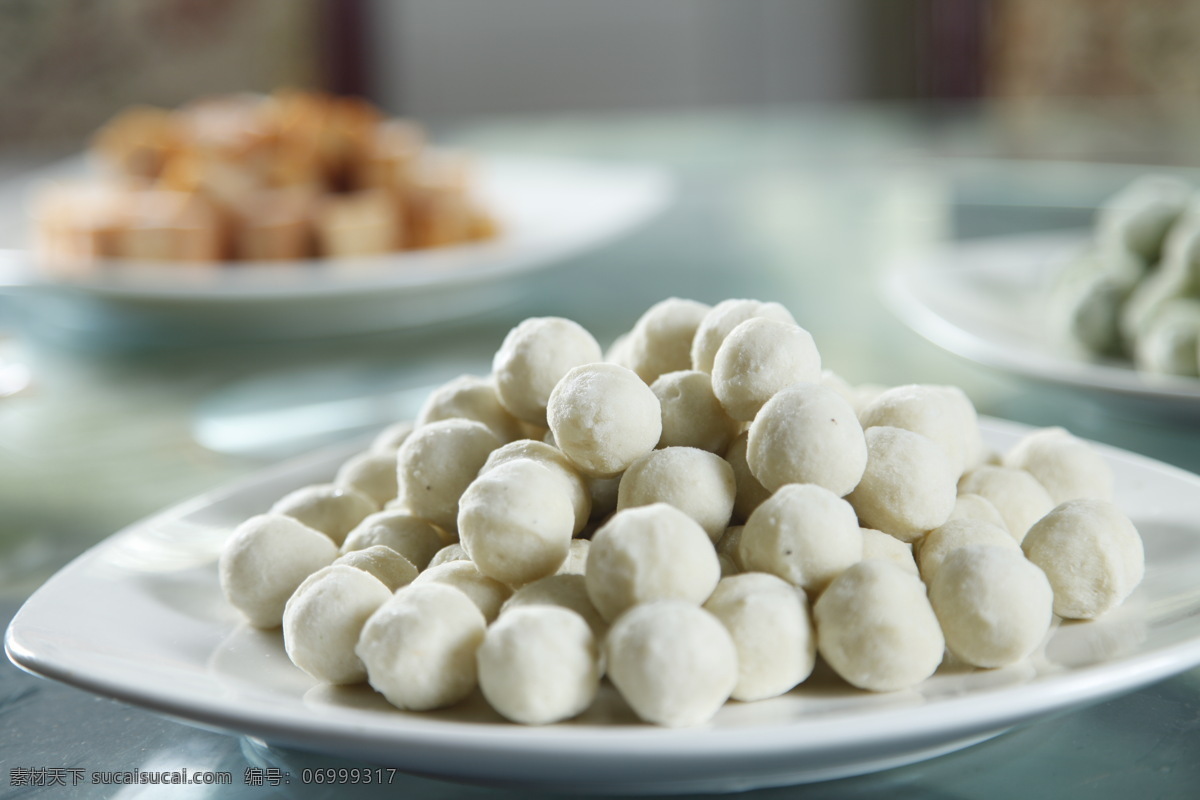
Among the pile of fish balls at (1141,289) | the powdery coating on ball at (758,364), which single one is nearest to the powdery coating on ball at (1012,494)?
the powdery coating on ball at (758,364)

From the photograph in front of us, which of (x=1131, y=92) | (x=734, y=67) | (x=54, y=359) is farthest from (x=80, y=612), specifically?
(x=734, y=67)

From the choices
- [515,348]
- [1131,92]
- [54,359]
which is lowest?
[1131,92]

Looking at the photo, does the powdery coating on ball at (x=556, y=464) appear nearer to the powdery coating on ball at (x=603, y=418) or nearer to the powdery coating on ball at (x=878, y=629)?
the powdery coating on ball at (x=603, y=418)

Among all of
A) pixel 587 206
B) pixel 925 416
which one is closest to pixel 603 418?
pixel 925 416

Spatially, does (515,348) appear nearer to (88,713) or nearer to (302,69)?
(88,713)

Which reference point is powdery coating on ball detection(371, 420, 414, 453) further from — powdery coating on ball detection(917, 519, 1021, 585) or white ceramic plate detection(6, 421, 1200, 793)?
powdery coating on ball detection(917, 519, 1021, 585)

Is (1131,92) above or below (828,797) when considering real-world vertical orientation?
below

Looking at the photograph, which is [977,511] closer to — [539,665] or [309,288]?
[539,665]
